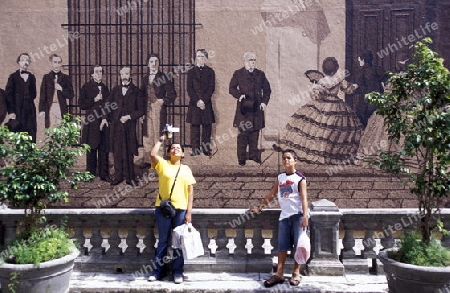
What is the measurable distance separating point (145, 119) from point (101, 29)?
2.28 meters

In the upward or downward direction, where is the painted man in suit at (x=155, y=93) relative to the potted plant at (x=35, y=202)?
upward

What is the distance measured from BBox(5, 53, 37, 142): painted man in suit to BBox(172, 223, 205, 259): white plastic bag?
570 cm

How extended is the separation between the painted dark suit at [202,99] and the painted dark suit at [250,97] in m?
0.53

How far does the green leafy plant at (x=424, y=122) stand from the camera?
4.49 m

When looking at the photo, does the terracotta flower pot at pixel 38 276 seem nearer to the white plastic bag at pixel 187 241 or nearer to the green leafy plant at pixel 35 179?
the green leafy plant at pixel 35 179

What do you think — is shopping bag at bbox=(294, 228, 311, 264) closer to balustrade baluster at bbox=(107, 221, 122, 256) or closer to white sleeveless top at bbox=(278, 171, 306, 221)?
white sleeveless top at bbox=(278, 171, 306, 221)

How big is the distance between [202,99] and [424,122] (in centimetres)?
540

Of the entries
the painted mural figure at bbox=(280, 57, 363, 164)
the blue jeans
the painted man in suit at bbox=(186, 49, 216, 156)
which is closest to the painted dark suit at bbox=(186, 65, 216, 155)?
the painted man in suit at bbox=(186, 49, 216, 156)

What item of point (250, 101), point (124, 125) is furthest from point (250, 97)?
point (124, 125)

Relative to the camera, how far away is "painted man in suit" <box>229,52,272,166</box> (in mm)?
9023

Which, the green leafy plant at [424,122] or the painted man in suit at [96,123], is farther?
the painted man in suit at [96,123]

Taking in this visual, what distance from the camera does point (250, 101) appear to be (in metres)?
9.08

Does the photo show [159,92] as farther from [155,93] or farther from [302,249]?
[302,249]

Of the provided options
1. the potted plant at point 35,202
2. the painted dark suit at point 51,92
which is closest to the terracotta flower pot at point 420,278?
the potted plant at point 35,202
